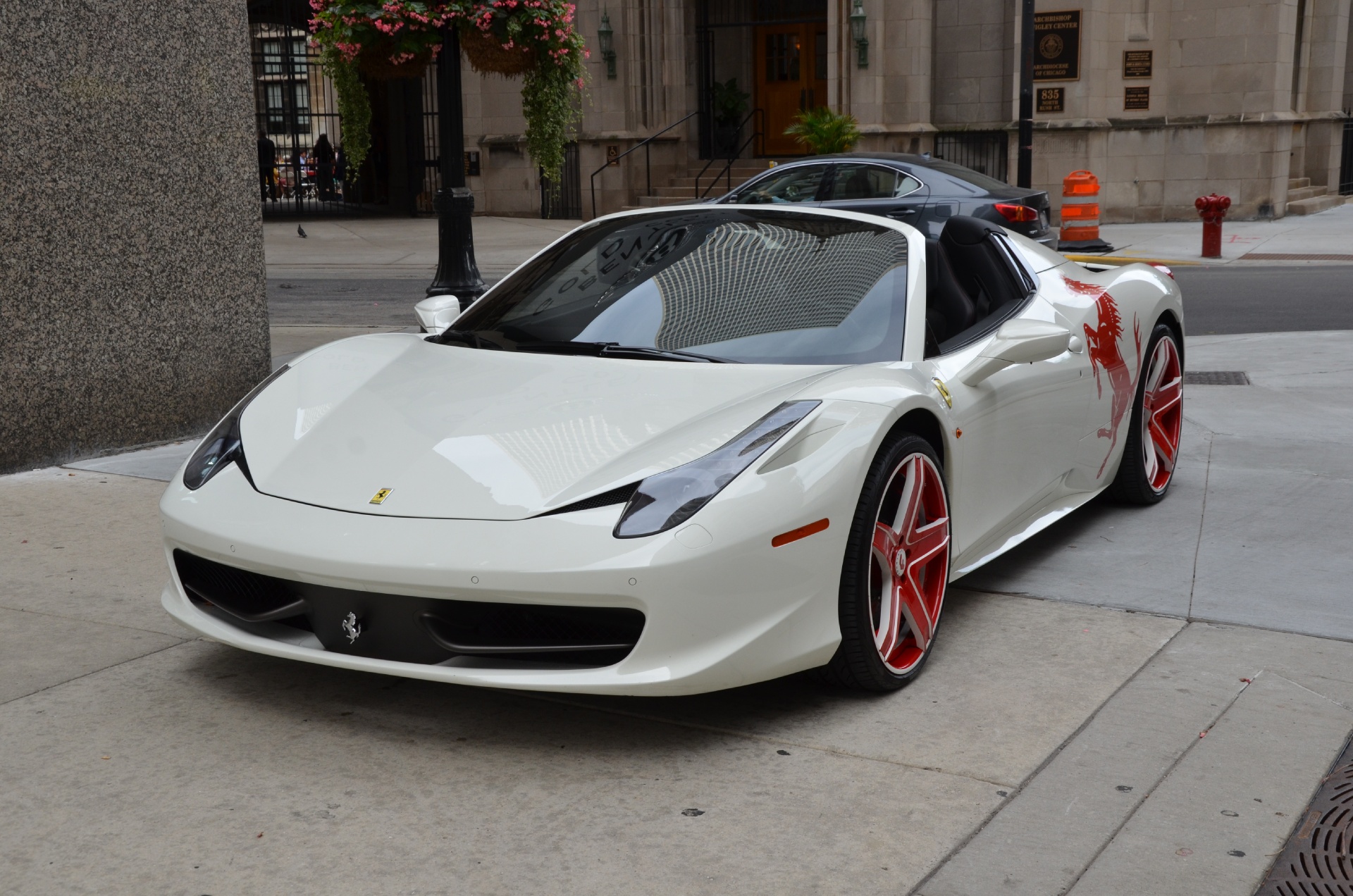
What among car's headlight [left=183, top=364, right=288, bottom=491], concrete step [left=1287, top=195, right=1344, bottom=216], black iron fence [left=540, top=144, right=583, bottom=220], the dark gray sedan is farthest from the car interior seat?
black iron fence [left=540, top=144, right=583, bottom=220]

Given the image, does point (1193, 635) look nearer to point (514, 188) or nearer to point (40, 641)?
point (40, 641)

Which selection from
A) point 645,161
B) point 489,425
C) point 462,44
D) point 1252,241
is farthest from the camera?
point 645,161

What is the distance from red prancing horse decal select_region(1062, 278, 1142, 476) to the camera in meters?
5.19

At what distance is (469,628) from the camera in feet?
11.1

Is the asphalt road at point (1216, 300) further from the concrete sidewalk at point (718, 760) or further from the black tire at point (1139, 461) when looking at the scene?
the concrete sidewalk at point (718, 760)

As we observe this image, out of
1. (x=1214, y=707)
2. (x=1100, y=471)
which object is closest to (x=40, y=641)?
(x=1214, y=707)

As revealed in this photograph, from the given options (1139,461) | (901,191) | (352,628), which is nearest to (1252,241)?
(901,191)

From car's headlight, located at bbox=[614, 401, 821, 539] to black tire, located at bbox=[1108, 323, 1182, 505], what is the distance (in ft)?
8.46

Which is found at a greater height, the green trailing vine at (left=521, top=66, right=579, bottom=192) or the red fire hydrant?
→ the green trailing vine at (left=521, top=66, right=579, bottom=192)

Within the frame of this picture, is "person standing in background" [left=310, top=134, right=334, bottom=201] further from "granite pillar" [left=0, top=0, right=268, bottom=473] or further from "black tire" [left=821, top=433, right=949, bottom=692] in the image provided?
"black tire" [left=821, top=433, right=949, bottom=692]

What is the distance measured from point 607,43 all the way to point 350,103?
17.5 metres

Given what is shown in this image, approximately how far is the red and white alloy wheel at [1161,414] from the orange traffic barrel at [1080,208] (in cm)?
1354

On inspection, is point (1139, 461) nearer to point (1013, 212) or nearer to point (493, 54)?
point (493, 54)

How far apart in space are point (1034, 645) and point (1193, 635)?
1.63 ft
